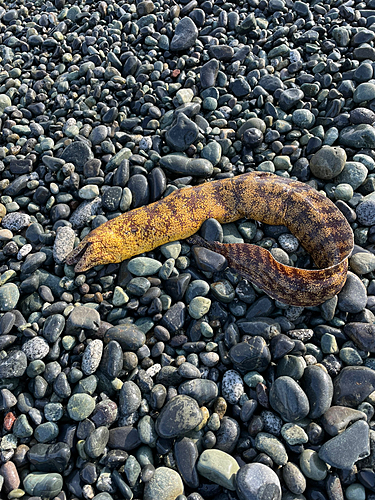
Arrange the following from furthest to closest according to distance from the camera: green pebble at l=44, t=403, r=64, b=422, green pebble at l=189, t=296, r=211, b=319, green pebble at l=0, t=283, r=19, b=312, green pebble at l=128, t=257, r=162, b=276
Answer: green pebble at l=128, t=257, r=162, b=276, green pebble at l=0, t=283, r=19, b=312, green pebble at l=189, t=296, r=211, b=319, green pebble at l=44, t=403, r=64, b=422

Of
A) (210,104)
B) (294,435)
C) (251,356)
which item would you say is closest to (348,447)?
(294,435)

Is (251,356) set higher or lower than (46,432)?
higher

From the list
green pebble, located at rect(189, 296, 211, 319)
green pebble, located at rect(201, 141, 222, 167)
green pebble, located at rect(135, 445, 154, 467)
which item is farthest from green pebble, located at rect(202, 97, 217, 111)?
green pebble, located at rect(135, 445, 154, 467)

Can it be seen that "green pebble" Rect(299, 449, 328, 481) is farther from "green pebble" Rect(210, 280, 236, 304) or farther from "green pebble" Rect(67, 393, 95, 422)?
"green pebble" Rect(67, 393, 95, 422)

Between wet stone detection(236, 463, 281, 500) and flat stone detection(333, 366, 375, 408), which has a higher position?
flat stone detection(333, 366, 375, 408)

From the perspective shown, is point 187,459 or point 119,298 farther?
point 119,298

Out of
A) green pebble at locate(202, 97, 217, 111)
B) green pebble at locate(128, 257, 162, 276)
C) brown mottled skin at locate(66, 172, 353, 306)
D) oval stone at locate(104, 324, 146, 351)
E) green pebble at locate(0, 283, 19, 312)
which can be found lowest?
green pebble at locate(0, 283, 19, 312)

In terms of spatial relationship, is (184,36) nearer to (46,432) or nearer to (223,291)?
(223,291)

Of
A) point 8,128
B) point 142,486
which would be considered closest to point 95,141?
point 8,128

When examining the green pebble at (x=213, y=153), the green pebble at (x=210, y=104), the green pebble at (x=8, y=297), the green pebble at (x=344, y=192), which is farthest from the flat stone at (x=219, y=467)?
the green pebble at (x=210, y=104)
